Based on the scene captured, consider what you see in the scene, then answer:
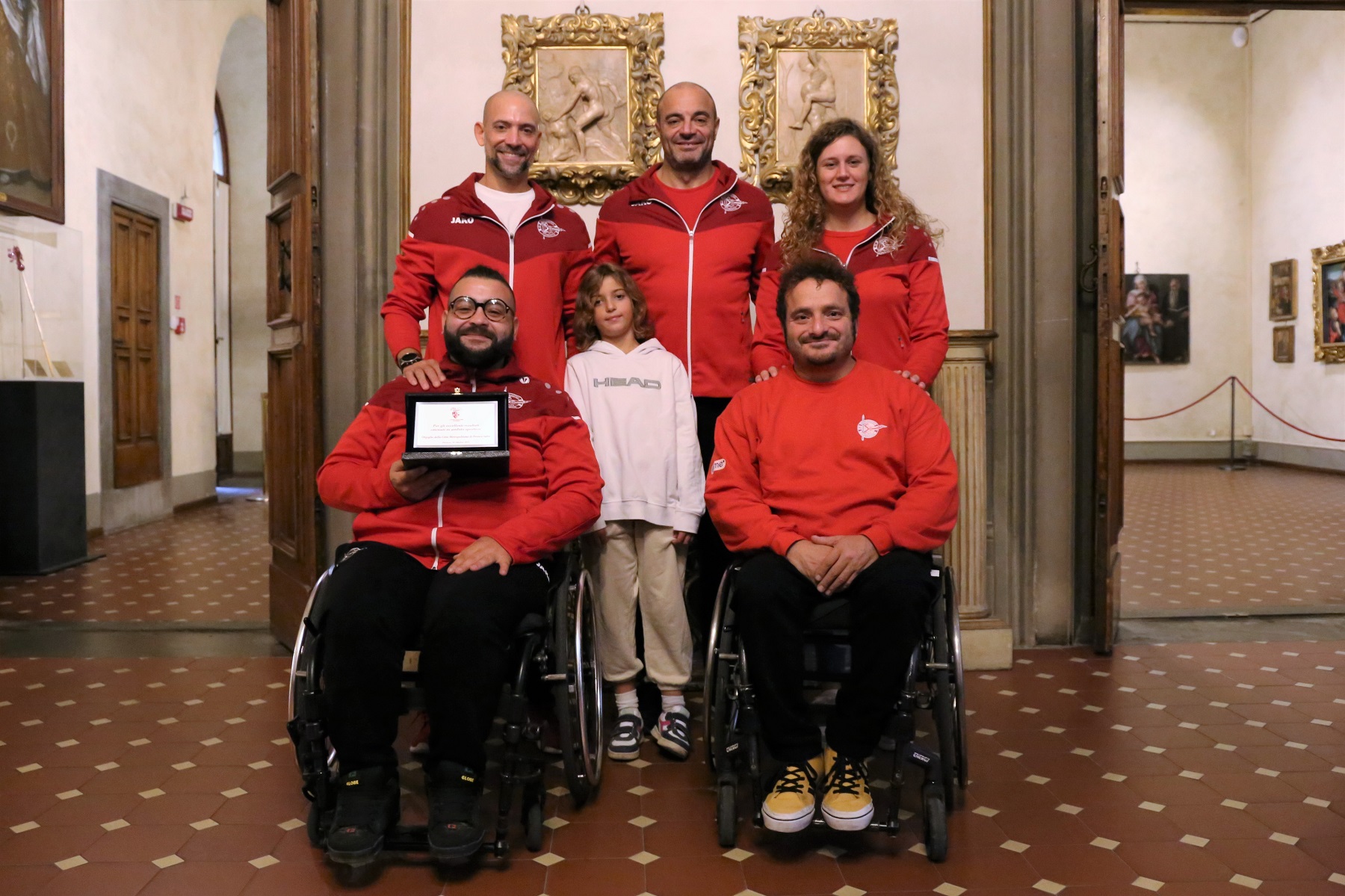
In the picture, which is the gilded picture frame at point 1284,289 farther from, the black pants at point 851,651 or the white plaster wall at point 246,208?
the black pants at point 851,651

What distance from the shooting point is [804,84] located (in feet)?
14.2

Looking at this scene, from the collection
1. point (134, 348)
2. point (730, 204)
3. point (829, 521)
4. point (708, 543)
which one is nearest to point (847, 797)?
→ point (829, 521)

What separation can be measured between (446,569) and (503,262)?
3.71ft

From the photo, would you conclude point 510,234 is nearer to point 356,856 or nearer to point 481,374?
point 481,374

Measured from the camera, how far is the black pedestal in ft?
20.6

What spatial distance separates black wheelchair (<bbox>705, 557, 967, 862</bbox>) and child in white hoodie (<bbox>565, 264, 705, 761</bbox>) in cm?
53

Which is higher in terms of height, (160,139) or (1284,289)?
(160,139)

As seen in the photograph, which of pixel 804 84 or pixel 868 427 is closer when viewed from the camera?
pixel 868 427

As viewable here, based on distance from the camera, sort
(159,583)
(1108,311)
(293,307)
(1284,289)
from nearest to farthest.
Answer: (1108,311), (293,307), (159,583), (1284,289)

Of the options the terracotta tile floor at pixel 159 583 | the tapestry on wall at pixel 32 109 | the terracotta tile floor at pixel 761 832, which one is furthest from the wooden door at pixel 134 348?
the terracotta tile floor at pixel 761 832

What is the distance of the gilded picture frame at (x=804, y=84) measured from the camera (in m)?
4.30

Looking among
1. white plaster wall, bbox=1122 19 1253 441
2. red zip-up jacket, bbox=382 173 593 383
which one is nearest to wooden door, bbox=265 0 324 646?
red zip-up jacket, bbox=382 173 593 383

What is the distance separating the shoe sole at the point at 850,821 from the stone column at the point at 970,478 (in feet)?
5.89

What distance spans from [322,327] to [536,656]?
228 centimetres
